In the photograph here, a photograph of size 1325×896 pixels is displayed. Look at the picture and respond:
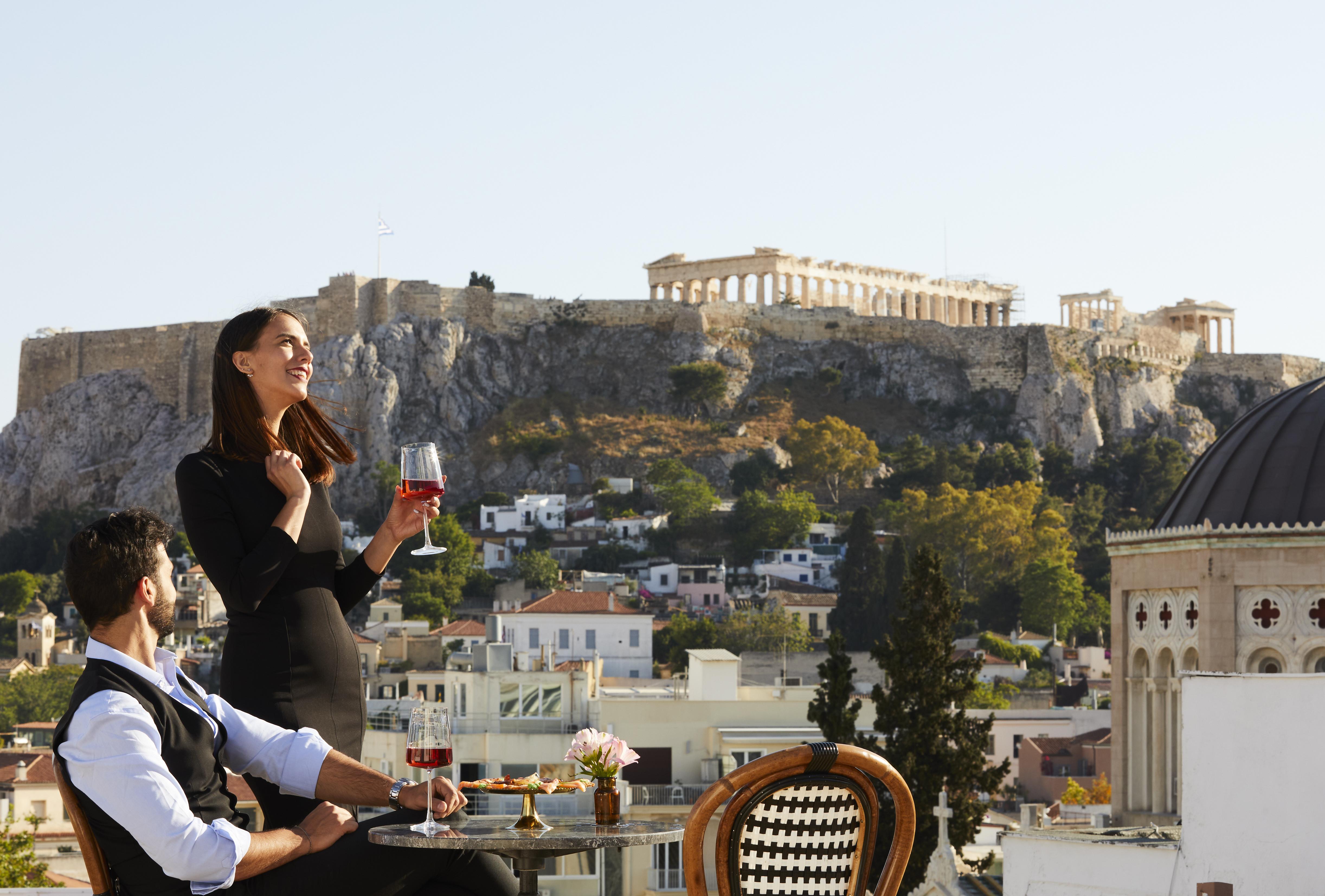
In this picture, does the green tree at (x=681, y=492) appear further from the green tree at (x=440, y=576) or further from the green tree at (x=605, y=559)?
the green tree at (x=440, y=576)

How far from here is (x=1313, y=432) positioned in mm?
15180

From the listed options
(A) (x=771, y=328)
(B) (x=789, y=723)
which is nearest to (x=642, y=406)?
(A) (x=771, y=328)

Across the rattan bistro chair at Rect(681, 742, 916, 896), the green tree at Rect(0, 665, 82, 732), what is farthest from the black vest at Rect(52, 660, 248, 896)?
the green tree at Rect(0, 665, 82, 732)

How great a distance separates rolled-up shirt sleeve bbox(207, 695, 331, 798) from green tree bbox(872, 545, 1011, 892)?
19481mm

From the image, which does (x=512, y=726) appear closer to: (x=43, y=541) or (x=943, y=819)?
(x=943, y=819)

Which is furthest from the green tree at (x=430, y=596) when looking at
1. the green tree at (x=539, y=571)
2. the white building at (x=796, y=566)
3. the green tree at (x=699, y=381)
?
the green tree at (x=699, y=381)

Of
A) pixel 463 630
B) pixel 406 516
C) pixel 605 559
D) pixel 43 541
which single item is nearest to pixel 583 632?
pixel 463 630

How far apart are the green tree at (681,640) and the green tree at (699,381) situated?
56.4 feet

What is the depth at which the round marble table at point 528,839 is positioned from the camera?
3605 millimetres

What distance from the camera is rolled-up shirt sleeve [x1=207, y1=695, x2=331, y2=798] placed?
12.7ft

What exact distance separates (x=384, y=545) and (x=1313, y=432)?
1236cm

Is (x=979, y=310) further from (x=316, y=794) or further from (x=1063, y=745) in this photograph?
(x=316, y=794)

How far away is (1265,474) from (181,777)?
13.0m

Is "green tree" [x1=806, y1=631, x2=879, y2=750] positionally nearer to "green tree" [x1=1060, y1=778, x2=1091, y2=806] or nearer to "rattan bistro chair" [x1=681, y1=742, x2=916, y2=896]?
"green tree" [x1=1060, y1=778, x2=1091, y2=806]
